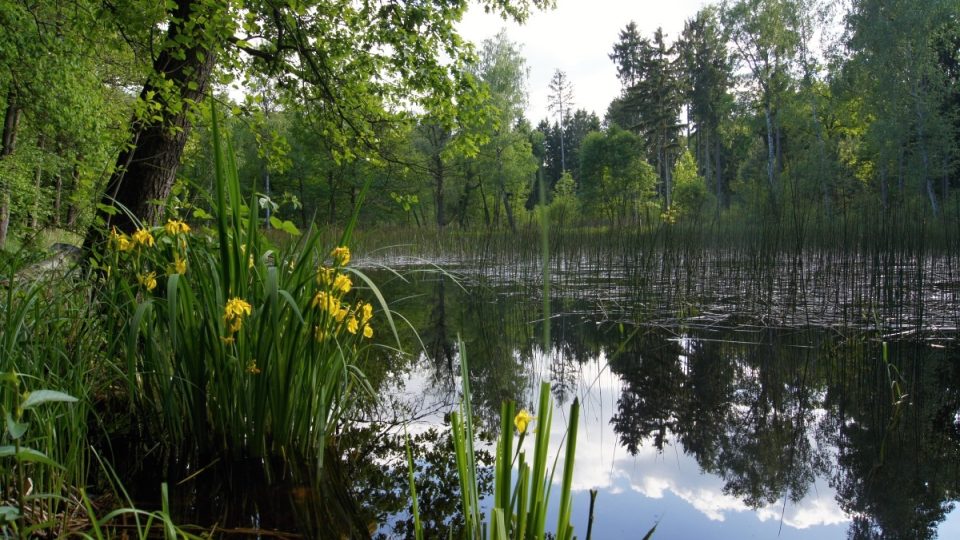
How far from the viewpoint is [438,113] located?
4.13 metres

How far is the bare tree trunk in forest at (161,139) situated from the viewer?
8.61ft

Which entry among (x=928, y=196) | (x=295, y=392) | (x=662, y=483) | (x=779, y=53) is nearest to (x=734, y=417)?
(x=662, y=483)

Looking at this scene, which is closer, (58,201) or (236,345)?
(236,345)

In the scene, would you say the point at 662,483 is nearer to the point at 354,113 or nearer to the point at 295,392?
the point at 295,392

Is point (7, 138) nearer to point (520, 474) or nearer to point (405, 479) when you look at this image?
point (405, 479)

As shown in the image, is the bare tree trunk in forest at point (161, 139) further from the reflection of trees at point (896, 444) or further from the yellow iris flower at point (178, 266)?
the reflection of trees at point (896, 444)

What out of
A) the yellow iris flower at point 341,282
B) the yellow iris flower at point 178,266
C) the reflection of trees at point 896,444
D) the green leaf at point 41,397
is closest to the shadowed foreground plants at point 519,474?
the green leaf at point 41,397

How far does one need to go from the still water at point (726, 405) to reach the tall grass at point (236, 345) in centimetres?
27

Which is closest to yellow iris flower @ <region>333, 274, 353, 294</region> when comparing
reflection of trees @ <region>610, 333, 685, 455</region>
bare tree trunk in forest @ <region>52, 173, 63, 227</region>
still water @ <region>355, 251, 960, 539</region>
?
still water @ <region>355, 251, 960, 539</region>

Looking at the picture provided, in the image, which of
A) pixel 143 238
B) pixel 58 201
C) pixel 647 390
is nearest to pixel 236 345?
Answer: pixel 143 238

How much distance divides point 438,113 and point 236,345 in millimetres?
2846

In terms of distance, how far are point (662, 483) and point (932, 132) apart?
2091cm

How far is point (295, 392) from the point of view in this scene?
68.0 inches

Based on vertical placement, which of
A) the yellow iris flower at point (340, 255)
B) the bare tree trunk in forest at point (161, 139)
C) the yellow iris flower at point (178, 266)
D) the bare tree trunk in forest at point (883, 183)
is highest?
the bare tree trunk in forest at point (883, 183)
